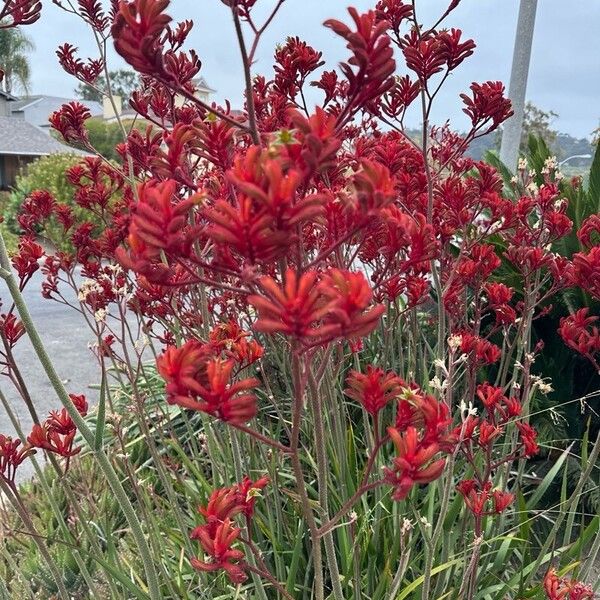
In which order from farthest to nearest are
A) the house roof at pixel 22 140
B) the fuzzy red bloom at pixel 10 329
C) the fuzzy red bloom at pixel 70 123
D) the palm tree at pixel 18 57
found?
the palm tree at pixel 18 57, the house roof at pixel 22 140, the fuzzy red bloom at pixel 70 123, the fuzzy red bloom at pixel 10 329

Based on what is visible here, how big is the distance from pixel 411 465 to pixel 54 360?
6.50m

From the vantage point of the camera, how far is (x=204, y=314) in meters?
1.63

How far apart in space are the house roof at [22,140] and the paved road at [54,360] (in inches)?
840

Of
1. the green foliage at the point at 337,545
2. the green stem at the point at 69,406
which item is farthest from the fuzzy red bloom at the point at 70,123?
the green stem at the point at 69,406

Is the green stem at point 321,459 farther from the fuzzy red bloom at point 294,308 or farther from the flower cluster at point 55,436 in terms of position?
the flower cluster at point 55,436

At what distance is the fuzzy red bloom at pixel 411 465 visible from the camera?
801 mm

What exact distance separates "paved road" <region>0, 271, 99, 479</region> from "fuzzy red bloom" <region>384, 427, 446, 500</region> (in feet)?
12.2

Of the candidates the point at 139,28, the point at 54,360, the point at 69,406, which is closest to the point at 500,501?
the point at 69,406

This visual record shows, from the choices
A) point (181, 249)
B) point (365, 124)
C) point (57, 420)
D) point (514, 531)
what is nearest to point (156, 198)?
point (181, 249)

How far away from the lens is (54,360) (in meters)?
6.71

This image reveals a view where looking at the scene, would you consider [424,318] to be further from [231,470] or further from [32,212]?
[32,212]

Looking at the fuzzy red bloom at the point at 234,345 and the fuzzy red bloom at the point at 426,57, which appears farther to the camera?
the fuzzy red bloom at the point at 426,57

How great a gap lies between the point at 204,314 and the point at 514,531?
1.25m

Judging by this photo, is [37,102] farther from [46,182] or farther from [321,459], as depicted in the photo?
[321,459]
